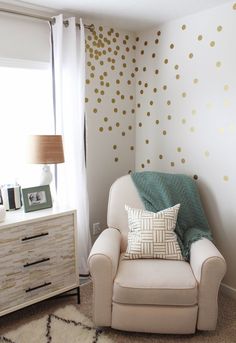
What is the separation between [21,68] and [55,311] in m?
1.86

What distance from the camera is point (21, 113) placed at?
2.47 meters

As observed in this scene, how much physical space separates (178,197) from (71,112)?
1.11 meters

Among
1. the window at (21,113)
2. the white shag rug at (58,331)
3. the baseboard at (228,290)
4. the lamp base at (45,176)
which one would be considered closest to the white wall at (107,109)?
the window at (21,113)

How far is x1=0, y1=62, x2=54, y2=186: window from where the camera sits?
7.81 feet

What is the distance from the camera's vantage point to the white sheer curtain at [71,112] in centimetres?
239

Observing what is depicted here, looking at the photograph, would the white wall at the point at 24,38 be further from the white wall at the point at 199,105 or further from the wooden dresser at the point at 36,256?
the wooden dresser at the point at 36,256

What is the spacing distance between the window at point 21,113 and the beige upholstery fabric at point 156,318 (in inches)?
49.8

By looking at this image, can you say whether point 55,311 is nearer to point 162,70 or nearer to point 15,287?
point 15,287

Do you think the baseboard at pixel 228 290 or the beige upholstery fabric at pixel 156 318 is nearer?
the beige upholstery fabric at pixel 156 318

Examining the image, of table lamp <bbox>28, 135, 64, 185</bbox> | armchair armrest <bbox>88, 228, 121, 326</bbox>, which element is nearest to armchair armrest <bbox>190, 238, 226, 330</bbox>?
armchair armrest <bbox>88, 228, 121, 326</bbox>

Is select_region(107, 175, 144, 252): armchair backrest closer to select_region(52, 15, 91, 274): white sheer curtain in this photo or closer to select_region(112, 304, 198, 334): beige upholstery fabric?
select_region(52, 15, 91, 274): white sheer curtain

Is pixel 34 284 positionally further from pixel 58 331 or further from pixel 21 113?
pixel 21 113

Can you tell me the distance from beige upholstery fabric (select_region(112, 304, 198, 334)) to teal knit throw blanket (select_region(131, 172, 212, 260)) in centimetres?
59

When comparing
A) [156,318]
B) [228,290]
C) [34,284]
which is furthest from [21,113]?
[228,290]
